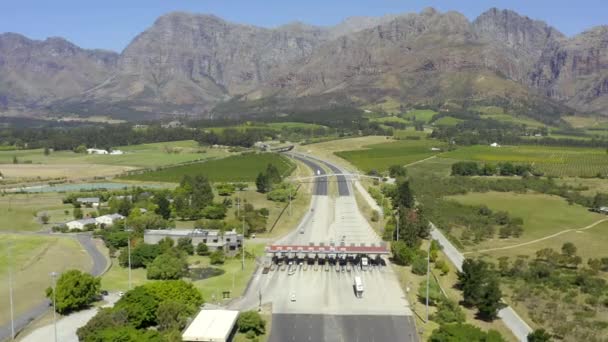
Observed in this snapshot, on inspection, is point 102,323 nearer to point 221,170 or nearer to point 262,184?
point 262,184

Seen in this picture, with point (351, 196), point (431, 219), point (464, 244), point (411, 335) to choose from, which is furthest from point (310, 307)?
point (351, 196)

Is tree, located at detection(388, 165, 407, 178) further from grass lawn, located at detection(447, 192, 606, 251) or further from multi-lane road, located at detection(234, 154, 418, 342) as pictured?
multi-lane road, located at detection(234, 154, 418, 342)

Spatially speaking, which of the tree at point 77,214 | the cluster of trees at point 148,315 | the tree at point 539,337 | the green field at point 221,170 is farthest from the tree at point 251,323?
the green field at point 221,170

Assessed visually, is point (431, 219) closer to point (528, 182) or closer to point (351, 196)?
point (351, 196)

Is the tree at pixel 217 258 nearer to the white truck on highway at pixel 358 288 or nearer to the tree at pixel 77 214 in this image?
the white truck on highway at pixel 358 288

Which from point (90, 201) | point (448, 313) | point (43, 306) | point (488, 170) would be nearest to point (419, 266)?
point (448, 313)
